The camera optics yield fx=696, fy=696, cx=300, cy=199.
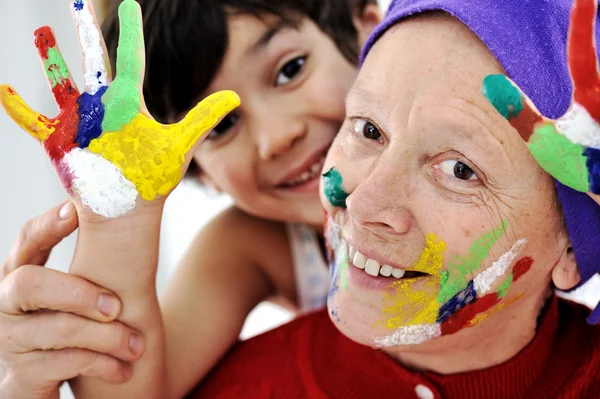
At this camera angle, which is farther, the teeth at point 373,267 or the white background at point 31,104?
the white background at point 31,104

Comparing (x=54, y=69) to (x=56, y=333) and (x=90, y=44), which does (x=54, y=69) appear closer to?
(x=90, y=44)

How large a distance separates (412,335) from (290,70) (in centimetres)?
73

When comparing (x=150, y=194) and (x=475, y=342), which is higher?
(x=150, y=194)

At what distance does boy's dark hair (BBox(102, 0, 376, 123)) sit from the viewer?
1.53m

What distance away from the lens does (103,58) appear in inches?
47.3

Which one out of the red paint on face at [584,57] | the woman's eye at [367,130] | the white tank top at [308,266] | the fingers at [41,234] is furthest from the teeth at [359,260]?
the white tank top at [308,266]

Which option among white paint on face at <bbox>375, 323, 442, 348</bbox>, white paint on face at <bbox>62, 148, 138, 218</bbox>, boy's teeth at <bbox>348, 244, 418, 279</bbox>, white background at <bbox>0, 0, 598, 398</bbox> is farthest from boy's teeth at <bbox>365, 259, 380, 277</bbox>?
white background at <bbox>0, 0, 598, 398</bbox>

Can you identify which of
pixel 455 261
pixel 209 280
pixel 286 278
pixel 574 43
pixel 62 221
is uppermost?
pixel 574 43

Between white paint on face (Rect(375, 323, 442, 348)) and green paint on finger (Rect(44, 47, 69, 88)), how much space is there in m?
0.72

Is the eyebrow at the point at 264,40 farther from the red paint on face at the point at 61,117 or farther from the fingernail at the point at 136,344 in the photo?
the fingernail at the point at 136,344

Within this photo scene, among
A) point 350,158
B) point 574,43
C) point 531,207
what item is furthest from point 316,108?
point 574,43

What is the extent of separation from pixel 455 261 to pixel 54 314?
0.73m

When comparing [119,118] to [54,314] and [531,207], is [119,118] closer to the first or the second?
[54,314]

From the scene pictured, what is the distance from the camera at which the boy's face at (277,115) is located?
156 centimetres
